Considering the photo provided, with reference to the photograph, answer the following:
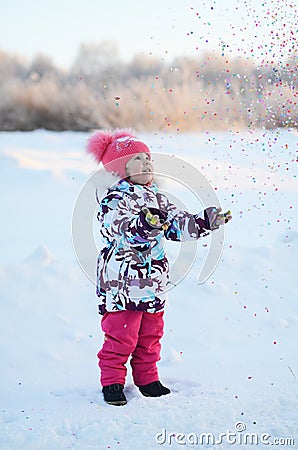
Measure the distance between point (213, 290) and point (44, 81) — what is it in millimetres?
6845

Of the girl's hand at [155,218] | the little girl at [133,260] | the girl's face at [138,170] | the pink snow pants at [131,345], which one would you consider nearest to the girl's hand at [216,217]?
the little girl at [133,260]

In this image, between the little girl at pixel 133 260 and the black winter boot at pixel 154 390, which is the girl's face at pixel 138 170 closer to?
the little girl at pixel 133 260

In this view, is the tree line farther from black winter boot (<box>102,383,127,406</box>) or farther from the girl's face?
black winter boot (<box>102,383,127,406</box>)

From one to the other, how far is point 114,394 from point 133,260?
1.55ft

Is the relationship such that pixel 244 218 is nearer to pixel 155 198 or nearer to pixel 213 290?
pixel 213 290

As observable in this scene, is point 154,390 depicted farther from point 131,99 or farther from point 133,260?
point 131,99

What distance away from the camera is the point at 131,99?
7863mm

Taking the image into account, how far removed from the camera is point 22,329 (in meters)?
2.79

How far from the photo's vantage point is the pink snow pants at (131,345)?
2154mm

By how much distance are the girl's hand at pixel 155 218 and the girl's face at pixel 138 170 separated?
0.14 m

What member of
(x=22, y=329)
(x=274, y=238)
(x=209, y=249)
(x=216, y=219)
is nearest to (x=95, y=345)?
(x=22, y=329)

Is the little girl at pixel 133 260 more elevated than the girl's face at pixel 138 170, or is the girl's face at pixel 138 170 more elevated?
the girl's face at pixel 138 170

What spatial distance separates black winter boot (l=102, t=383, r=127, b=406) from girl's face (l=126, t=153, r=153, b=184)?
28.8 inches

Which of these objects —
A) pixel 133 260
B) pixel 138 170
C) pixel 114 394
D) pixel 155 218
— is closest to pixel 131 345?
pixel 114 394
